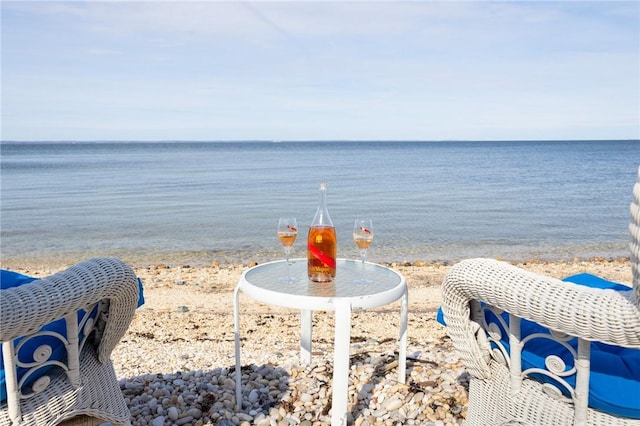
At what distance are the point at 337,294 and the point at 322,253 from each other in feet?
0.81

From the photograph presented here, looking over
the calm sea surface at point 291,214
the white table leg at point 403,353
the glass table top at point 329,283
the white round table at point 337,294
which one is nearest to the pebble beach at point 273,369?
the white table leg at point 403,353

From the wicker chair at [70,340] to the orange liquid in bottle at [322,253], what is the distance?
85 cm

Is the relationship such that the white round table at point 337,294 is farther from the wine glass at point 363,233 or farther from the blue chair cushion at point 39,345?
the blue chair cushion at point 39,345

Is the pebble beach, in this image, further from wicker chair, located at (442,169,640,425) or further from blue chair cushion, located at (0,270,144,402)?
blue chair cushion, located at (0,270,144,402)

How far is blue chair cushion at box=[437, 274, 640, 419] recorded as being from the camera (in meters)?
1.64

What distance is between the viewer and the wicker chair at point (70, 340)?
1.63 metres

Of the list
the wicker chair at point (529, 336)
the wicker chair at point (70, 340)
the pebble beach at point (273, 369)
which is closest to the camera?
the wicker chair at point (529, 336)

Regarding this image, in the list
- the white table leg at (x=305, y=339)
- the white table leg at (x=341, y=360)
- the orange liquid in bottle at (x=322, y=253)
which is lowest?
the white table leg at (x=305, y=339)

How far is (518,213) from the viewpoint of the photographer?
43.9 ft

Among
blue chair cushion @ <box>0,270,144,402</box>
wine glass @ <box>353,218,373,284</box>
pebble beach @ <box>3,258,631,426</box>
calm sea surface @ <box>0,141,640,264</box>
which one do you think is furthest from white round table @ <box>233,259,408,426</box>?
calm sea surface @ <box>0,141,640,264</box>

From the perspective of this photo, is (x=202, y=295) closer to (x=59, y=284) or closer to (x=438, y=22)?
(x=59, y=284)

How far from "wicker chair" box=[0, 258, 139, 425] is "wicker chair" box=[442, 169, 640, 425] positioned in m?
1.30

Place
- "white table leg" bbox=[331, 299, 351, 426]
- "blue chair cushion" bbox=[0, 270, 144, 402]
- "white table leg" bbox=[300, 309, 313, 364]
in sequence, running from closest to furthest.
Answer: "blue chair cushion" bbox=[0, 270, 144, 402]
"white table leg" bbox=[331, 299, 351, 426]
"white table leg" bbox=[300, 309, 313, 364]

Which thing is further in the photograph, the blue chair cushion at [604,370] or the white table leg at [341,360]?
the white table leg at [341,360]
